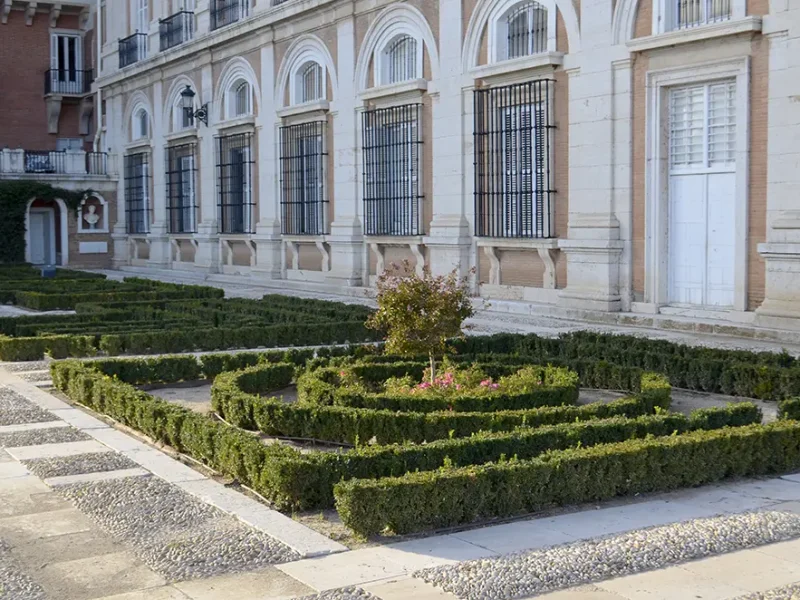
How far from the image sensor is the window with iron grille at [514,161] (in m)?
18.3

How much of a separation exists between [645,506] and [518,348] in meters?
6.13

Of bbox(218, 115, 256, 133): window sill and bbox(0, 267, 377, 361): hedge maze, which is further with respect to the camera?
bbox(218, 115, 256, 133): window sill

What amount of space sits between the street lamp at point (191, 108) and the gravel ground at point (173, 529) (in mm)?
23937

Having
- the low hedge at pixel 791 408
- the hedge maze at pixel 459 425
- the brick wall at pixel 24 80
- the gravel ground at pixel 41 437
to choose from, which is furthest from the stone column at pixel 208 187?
the low hedge at pixel 791 408

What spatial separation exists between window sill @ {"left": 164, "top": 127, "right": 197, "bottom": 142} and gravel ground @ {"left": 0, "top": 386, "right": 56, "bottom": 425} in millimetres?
21312

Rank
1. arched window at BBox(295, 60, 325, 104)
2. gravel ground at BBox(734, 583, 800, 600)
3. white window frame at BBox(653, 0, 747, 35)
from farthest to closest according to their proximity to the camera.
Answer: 1. arched window at BBox(295, 60, 325, 104)
2. white window frame at BBox(653, 0, 747, 35)
3. gravel ground at BBox(734, 583, 800, 600)

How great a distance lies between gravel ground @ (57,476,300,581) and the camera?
18.1ft

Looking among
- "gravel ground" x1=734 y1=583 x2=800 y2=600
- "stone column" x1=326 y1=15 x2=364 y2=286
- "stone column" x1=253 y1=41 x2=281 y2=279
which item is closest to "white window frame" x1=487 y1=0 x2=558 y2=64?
"stone column" x1=326 y1=15 x2=364 y2=286

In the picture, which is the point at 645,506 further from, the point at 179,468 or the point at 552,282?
the point at 552,282

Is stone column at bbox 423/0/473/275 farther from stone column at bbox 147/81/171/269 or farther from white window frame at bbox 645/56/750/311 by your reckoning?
stone column at bbox 147/81/171/269

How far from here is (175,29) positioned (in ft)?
107

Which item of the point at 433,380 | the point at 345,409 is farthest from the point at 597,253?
the point at 345,409

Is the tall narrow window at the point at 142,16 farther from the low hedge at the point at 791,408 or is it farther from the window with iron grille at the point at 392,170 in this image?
the low hedge at the point at 791,408

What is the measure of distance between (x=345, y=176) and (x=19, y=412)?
14780 millimetres
